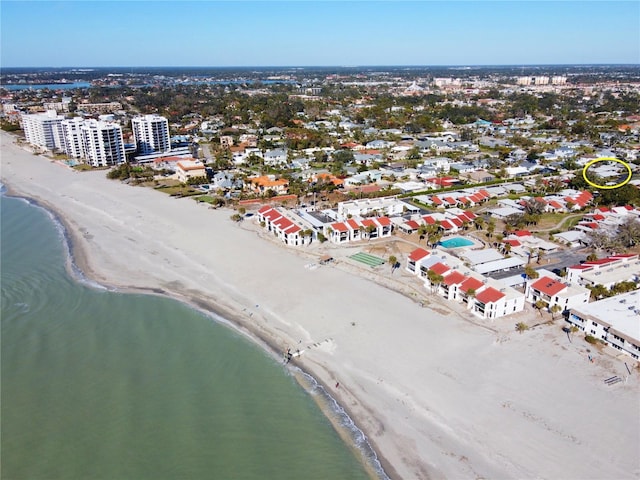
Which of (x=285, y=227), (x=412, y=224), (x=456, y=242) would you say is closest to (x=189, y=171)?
(x=285, y=227)

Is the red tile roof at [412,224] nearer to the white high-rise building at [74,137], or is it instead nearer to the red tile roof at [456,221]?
the red tile roof at [456,221]

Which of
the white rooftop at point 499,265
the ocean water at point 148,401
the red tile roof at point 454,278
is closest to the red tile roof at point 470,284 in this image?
the red tile roof at point 454,278

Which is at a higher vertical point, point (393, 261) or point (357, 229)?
point (357, 229)

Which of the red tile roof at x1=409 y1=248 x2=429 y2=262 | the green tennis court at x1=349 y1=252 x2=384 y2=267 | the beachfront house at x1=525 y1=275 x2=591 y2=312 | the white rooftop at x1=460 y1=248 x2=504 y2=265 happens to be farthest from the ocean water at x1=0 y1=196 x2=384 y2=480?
the white rooftop at x1=460 y1=248 x2=504 y2=265

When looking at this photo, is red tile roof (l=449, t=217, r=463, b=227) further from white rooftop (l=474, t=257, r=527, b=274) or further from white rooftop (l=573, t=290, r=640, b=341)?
white rooftop (l=573, t=290, r=640, b=341)

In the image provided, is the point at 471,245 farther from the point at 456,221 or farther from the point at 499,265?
the point at 456,221

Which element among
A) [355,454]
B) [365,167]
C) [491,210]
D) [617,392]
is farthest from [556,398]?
[365,167]

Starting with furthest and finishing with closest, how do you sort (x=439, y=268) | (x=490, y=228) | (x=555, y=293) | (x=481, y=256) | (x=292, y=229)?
(x=490, y=228), (x=292, y=229), (x=481, y=256), (x=439, y=268), (x=555, y=293)

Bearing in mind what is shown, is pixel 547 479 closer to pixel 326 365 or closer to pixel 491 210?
pixel 326 365
